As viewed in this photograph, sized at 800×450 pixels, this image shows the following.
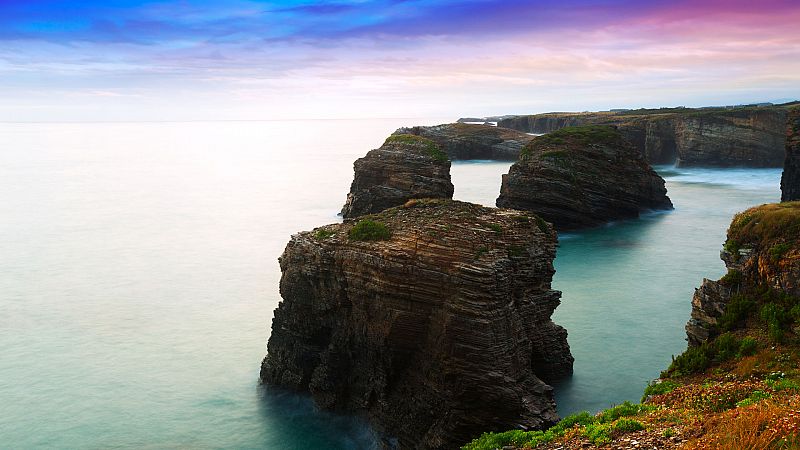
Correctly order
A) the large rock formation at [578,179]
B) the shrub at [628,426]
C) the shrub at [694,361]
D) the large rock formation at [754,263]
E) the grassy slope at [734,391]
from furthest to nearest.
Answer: the large rock formation at [578,179] → the large rock formation at [754,263] → the shrub at [694,361] → the shrub at [628,426] → the grassy slope at [734,391]

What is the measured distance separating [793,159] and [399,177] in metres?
42.7

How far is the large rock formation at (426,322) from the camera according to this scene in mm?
Answer: 24641

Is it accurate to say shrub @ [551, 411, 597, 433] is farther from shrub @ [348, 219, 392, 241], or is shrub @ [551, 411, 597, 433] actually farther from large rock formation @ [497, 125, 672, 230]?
large rock formation @ [497, 125, 672, 230]

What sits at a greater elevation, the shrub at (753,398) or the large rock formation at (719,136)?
the large rock formation at (719,136)

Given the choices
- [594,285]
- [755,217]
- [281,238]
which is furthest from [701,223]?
[755,217]

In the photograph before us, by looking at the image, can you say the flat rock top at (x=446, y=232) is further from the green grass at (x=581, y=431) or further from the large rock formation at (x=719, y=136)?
the large rock formation at (x=719, y=136)

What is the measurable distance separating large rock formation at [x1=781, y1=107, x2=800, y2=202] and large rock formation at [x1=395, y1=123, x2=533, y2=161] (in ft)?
307

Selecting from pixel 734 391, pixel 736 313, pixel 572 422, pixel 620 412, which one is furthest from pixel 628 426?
pixel 736 313

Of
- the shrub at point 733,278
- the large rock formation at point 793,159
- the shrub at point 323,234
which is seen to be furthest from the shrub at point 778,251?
the large rock formation at point 793,159

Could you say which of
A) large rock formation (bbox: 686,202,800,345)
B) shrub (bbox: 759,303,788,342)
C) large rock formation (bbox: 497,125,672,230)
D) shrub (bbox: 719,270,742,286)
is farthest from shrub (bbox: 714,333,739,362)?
large rock formation (bbox: 497,125,672,230)

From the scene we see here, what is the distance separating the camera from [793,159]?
69688mm

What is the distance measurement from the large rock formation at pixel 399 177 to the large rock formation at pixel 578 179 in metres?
10.5

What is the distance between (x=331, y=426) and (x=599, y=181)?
56.6 m

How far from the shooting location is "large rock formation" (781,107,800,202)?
2709 inches
